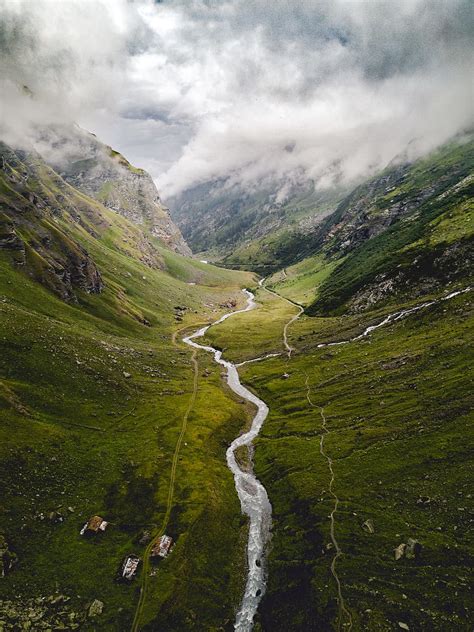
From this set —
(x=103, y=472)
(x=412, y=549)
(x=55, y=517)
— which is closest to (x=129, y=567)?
(x=55, y=517)

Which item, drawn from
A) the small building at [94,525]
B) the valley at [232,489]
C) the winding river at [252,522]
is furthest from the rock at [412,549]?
the small building at [94,525]

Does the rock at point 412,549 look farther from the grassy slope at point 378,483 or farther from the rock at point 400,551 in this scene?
the grassy slope at point 378,483

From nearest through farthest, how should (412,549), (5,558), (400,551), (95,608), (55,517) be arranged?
(95,608) < (5,558) < (412,549) < (400,551) < (55,517)

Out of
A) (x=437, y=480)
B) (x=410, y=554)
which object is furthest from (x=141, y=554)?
(x=437, y=480)

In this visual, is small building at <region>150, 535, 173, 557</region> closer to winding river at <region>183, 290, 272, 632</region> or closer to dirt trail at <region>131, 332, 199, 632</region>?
dirt trail at <region>131, 332, 199, 632</region>

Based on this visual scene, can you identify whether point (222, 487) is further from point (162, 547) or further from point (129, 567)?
point (129, 567)

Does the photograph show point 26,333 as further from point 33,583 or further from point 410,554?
point 410,554
